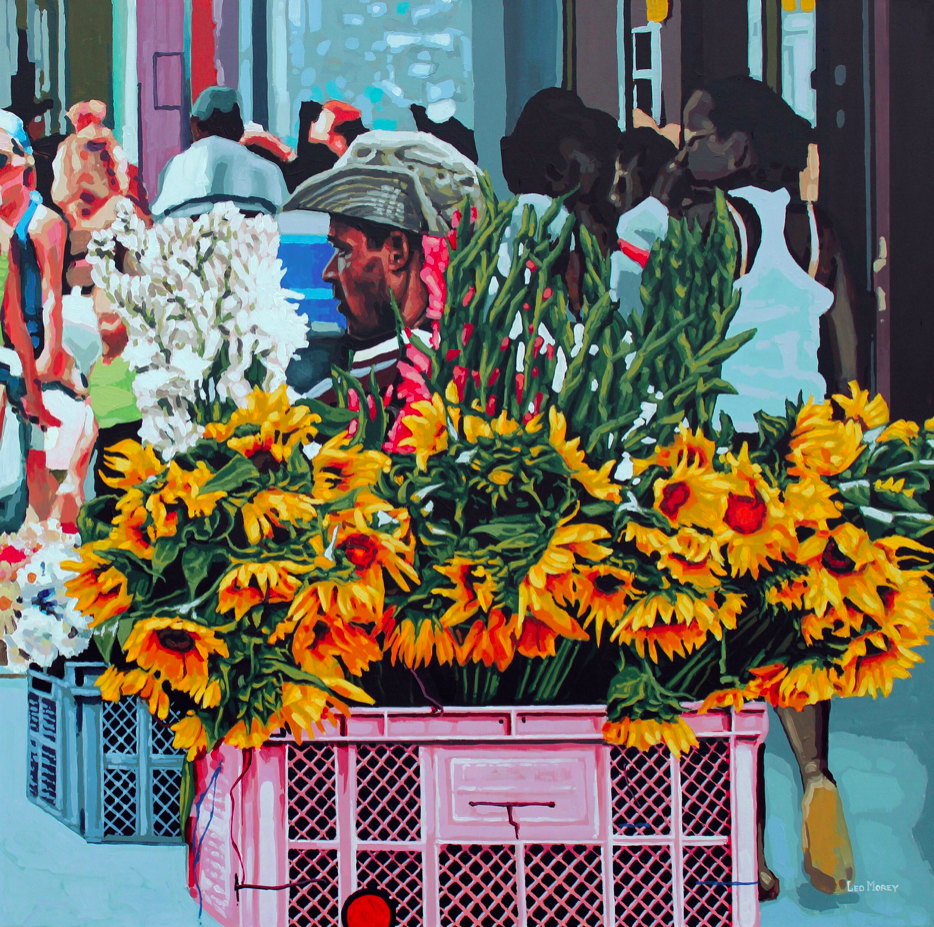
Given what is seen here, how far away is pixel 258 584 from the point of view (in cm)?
144

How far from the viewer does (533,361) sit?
4.93ft

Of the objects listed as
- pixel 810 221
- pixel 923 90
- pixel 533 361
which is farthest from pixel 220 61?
pixel 923 90

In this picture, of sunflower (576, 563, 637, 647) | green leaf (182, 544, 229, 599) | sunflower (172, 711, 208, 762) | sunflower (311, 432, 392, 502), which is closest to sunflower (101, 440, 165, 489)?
green leaf (182, 544, 229, 599)

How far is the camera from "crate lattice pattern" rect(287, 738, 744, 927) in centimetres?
153

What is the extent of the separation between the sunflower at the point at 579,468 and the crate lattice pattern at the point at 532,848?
0.47 m

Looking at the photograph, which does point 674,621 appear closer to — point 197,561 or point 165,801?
point 197,561

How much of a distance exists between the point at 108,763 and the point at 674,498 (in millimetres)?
1228

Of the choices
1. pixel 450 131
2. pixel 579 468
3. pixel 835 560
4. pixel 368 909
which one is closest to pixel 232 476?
pixel 579 468

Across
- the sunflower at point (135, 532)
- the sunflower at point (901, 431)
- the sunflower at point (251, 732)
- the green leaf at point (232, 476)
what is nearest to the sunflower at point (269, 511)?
the green leaf at point (232, 476)

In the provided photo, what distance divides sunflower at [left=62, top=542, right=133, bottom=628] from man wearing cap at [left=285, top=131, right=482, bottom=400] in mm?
686

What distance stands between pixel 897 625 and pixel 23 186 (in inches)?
76.4

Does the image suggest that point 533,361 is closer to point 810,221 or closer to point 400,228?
point 400,228

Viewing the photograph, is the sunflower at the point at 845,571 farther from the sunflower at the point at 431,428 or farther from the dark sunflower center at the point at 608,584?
the sunflower at the point at 431,428

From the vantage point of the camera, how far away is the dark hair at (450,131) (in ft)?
6.08
